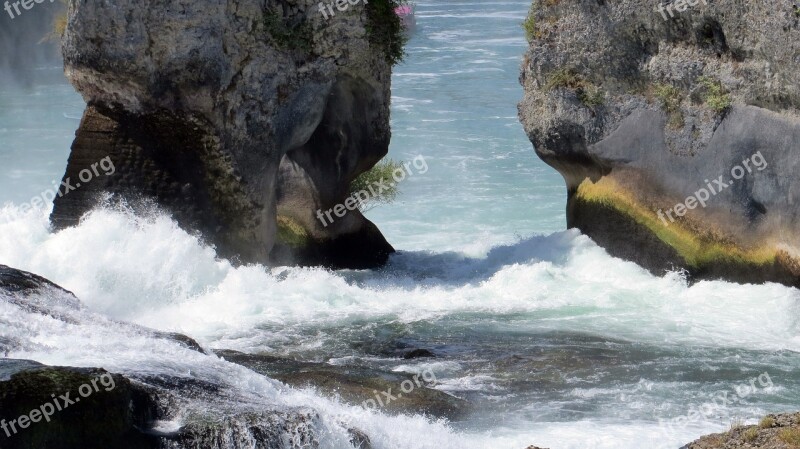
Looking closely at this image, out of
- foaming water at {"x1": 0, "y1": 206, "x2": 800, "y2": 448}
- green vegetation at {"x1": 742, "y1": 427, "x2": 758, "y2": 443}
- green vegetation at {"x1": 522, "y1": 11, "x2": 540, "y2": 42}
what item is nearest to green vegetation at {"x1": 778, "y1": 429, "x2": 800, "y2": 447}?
green vegetation at {"x1": 742, "y1": 427, "x2": 758, "y2": 443}

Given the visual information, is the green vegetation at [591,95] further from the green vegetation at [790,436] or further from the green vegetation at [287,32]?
the green vegetation at [790,436]

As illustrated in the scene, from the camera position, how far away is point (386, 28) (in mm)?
21250

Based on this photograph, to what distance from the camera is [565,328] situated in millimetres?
17125

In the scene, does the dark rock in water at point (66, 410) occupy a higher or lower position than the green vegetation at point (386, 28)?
lower

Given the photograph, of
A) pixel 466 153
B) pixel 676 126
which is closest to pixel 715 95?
pixel 676 126

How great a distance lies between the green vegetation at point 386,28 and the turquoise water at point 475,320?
405cm

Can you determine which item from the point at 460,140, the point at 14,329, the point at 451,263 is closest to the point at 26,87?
the point at 460,140

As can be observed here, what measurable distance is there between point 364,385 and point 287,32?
336 inches

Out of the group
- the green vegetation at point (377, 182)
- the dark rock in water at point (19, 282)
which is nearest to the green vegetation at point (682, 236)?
the green vegetation at point (377, 182)

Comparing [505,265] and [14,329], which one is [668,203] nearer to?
[505,265]

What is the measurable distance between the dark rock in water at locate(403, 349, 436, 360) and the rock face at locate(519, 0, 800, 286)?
587 cm

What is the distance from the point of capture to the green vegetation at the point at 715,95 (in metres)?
19.0

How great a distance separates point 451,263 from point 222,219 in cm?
493

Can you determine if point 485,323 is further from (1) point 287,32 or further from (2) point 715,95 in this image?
(1) point 287,32
